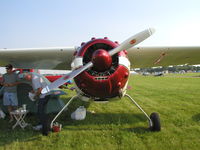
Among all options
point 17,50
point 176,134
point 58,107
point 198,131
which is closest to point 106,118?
point 58,107

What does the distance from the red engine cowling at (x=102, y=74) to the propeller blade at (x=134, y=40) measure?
0.53 ft

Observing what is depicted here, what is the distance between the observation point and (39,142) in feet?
10.3

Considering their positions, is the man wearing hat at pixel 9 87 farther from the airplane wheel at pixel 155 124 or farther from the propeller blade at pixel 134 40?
the airplane wheel at pixel 155 124

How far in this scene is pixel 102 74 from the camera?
10.8 feet

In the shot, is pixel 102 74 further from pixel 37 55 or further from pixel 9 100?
pixel 9 100

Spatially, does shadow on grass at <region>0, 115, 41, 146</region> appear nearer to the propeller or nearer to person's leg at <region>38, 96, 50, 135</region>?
person's leg at <region>38, 96, 50, 135</region>

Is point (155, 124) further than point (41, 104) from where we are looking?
No

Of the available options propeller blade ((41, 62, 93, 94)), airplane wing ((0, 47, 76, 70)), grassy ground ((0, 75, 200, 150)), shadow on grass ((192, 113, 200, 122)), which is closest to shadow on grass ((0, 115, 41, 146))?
grassy ground ((0, 75, 200, 150))

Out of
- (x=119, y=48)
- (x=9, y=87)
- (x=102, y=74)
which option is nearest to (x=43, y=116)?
(x=9, y=87)

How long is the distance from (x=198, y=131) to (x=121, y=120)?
187 cm

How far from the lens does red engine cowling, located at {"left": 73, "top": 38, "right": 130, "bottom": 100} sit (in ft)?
10.4

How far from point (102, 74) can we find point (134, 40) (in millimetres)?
1010

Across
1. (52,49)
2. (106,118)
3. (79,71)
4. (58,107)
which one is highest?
(52,49)

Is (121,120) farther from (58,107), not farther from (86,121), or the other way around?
(58,107)
